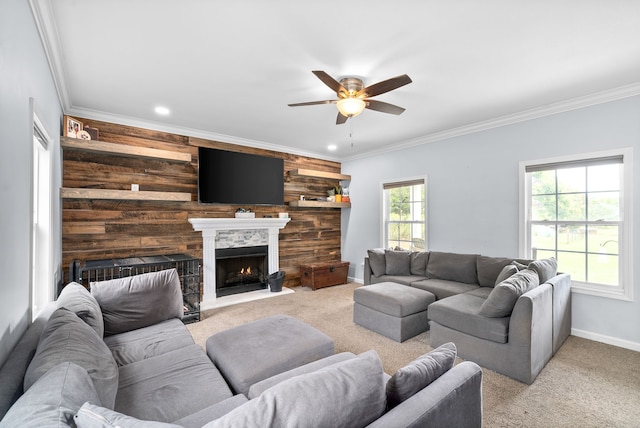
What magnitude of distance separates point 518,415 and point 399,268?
2.51 metres

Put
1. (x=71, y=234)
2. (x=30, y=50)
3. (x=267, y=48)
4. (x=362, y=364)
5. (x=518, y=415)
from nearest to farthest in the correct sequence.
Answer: (x=362, y=364)
(x=30, y=50)
(x=518, y=415)
(x=267, y=48)
(x=71, y=234)

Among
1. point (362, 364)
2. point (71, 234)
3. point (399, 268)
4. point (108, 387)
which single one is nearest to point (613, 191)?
point (399, 268)

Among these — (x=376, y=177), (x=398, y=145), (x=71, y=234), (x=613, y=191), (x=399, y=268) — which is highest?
(x=398, y=145)

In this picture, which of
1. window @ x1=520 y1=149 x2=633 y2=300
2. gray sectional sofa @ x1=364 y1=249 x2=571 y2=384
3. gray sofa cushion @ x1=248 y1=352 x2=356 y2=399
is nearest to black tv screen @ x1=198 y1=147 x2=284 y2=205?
gray sectional sofa @ x1=364 y1=249 x2=571 y2=384

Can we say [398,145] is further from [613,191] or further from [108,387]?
[108,387]

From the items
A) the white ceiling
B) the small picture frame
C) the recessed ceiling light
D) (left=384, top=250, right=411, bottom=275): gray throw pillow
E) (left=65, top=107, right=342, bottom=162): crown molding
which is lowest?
(left=384, top=250, right=411, bottom=275): gray throw pillow

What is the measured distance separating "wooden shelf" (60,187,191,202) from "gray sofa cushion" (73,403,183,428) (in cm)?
331

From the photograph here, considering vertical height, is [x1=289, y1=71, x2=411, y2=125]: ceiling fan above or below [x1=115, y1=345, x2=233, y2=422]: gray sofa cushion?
above

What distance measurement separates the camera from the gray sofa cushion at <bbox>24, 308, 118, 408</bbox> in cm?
117

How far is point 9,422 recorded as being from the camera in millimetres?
816

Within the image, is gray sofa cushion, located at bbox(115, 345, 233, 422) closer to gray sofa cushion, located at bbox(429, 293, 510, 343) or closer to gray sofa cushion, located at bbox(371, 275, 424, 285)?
gray sofa cushion, located at bbox(429, 293, 510, 343)

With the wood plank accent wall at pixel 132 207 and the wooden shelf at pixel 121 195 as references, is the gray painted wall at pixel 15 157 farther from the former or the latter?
the wood plank accent wall at pixel 132 207

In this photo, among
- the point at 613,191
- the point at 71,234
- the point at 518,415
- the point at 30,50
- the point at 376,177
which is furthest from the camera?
the point at 376,177

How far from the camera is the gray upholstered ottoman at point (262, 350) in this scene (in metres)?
1.78
